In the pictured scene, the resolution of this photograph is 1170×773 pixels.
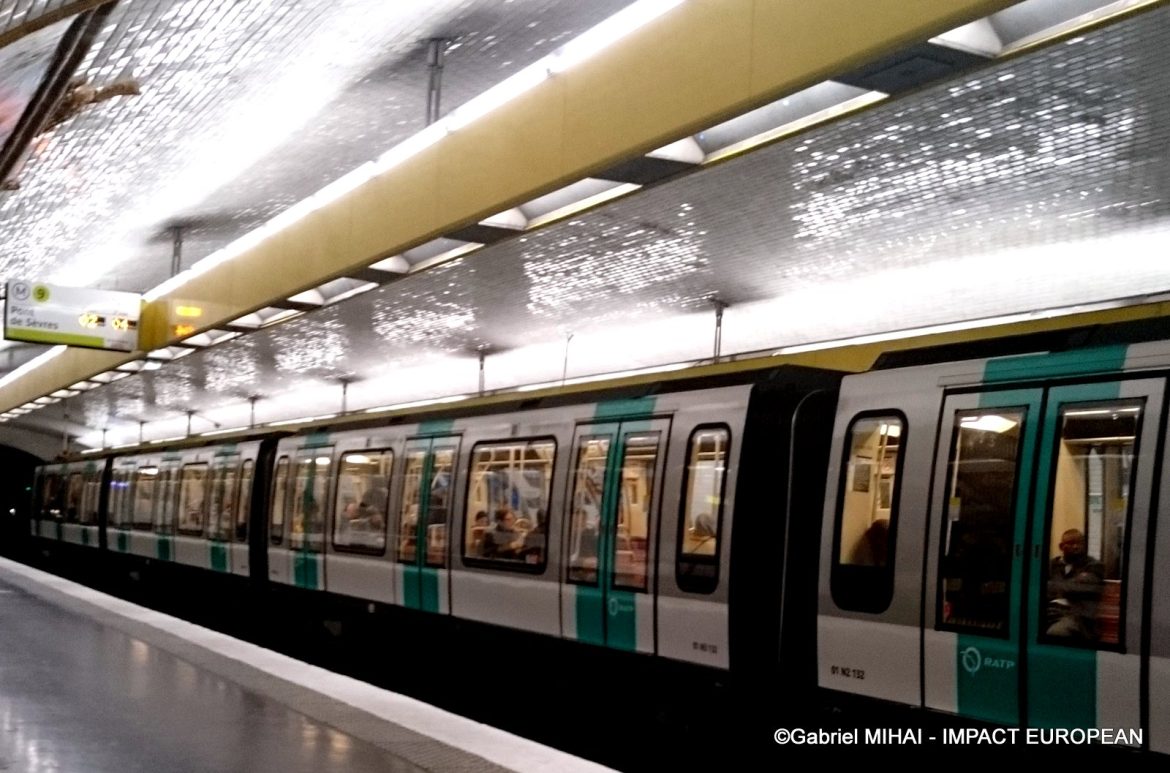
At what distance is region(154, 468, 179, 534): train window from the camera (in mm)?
21906

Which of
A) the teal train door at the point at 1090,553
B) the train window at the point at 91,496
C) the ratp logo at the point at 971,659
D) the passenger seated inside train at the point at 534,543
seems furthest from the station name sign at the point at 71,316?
the train window at the point at 91,496

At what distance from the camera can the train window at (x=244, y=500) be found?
17719mm

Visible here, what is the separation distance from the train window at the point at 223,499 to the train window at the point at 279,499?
1892mm

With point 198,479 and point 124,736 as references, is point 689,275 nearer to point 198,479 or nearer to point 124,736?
point 124,736

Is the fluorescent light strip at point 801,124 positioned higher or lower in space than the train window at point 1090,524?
higher

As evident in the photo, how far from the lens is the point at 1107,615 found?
5.63m

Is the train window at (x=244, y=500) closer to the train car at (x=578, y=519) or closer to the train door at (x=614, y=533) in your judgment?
the train car at (x=578, y=519)

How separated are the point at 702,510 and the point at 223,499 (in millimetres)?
12472

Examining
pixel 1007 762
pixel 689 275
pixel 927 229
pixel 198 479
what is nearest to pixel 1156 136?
pixel 927 229

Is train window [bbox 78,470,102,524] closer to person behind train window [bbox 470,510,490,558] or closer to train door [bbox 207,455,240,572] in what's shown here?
train door [bbox 207,455,240,572]

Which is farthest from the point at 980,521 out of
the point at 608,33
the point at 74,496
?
the point at 74,496

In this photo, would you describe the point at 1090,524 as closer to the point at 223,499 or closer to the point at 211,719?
the point at 211,719

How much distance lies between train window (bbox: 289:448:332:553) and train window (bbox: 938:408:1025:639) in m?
9.91

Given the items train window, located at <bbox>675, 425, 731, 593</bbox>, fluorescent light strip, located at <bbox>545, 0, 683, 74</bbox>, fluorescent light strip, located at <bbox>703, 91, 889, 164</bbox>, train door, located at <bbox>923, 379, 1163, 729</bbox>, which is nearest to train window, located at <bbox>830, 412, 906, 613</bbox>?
Answer: train door, located at <bbox>923, 379, 1163, 729</bbox>
